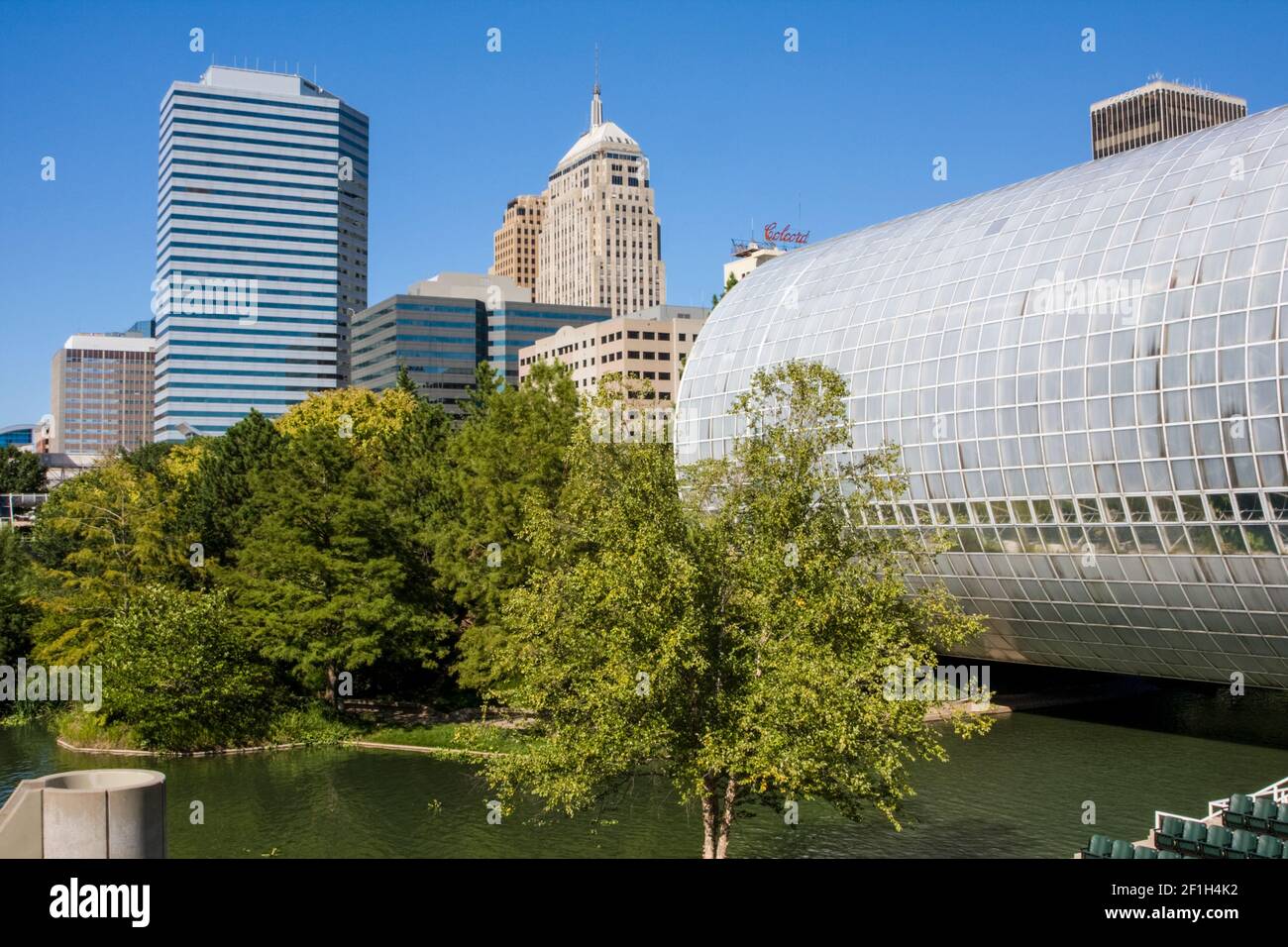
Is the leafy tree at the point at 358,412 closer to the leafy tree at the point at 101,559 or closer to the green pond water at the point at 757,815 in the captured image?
the leafy tree at the point at 101,559

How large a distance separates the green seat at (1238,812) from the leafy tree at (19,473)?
14416 centimetres

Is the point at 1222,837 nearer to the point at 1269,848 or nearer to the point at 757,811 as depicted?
the point at 1269,848

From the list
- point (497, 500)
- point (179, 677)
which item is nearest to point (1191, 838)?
point (497, 500)

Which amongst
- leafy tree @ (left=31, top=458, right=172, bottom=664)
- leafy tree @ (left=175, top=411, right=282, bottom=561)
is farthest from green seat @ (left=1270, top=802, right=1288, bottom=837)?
leafy tree @ (left=175, top=411, right=282, bottom=561)

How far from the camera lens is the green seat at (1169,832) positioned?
26.7 meters

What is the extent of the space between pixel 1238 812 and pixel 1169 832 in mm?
2707

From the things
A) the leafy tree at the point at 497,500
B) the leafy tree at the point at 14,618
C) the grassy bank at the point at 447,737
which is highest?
the leafy tree at the point at 497,500

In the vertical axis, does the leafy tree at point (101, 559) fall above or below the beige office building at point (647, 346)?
below

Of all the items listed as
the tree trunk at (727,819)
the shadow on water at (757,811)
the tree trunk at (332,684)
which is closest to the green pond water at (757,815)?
the shadow on water at (757,811)

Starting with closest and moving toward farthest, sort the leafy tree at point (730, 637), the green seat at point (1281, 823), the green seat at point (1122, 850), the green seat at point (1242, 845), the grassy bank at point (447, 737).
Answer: the leafy tree at point (730, 637), the green seat at point (1122, 850), the green seat at point (1242, 845), the green seat at point (1281, 823), the grassy bank at point (447, 737)

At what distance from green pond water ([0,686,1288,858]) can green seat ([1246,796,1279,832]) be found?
600cm

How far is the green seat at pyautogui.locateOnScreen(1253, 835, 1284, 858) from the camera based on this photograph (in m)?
23.6
